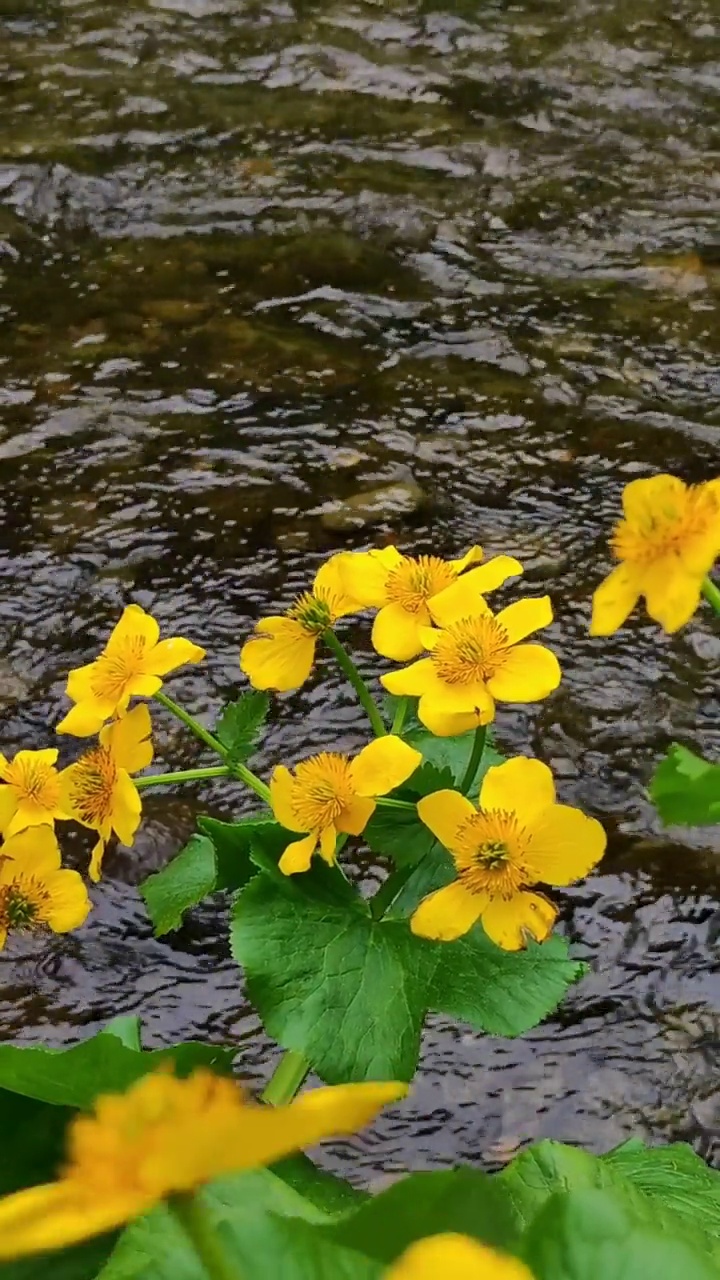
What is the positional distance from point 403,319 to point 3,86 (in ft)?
4.99

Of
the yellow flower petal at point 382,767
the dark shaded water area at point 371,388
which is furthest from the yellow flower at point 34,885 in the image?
the dark shaded water area at point 371,388

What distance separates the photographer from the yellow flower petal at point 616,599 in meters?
0.60

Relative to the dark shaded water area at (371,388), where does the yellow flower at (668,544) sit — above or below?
above

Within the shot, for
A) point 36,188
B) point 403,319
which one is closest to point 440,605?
A: point 403,319

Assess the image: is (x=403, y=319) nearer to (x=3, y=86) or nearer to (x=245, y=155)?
(x=245, y=155)

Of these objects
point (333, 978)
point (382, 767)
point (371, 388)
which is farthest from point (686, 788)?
point (371, 388)

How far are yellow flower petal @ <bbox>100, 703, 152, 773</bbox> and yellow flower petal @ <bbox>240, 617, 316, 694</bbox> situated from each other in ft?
0.26

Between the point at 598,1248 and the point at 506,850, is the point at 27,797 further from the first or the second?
the point at 598,1248

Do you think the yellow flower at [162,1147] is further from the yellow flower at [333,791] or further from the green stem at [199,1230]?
the yellow flower at [333,791]

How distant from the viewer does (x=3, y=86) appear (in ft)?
10.1

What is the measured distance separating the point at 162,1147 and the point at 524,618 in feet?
1.64

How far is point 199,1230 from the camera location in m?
0.34

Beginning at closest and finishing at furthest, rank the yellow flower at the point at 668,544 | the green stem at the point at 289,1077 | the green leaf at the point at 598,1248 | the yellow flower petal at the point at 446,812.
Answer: the green leaf at the point at 598,1248
the yellow flower at the point at 668,544
the yellow flower petal at the point at 446,812
the green stem at the point at 289,1077

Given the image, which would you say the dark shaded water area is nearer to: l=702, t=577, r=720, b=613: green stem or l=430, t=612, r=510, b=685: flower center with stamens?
l=430, t=612, r=510, b=685: flower center with stamens
